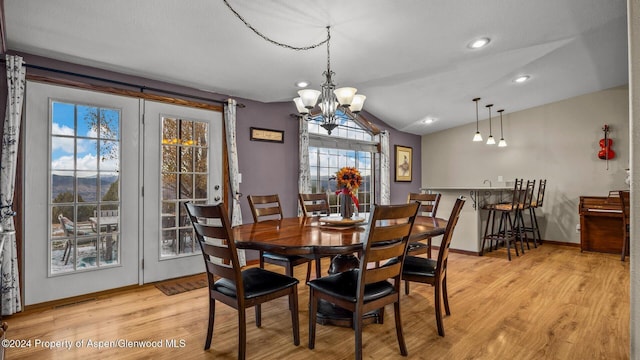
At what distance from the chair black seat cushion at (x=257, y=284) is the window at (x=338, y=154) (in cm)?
310

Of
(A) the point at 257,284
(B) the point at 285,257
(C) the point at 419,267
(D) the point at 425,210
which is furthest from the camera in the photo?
(D) the point at 425,210

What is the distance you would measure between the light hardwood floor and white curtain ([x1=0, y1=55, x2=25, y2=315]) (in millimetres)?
213

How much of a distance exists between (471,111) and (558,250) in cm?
272

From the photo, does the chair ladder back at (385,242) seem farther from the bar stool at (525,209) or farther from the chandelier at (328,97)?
the bar stool at (525,209)

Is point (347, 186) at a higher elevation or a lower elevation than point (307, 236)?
higher

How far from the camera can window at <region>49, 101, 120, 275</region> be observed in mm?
2939

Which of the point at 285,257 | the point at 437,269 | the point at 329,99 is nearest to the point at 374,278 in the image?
the point at 437,269

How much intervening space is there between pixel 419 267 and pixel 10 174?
3.38m

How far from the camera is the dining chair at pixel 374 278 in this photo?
1787 mm

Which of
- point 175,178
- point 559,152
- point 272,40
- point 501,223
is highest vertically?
point 272,40

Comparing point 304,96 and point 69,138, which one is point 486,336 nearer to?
point 304,96

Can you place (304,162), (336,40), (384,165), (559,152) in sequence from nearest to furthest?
(336,40)
(304,162)
(559,152)
(384,165)

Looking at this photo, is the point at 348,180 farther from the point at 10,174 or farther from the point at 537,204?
the point at 537,204

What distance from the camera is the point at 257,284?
6.84 feet
